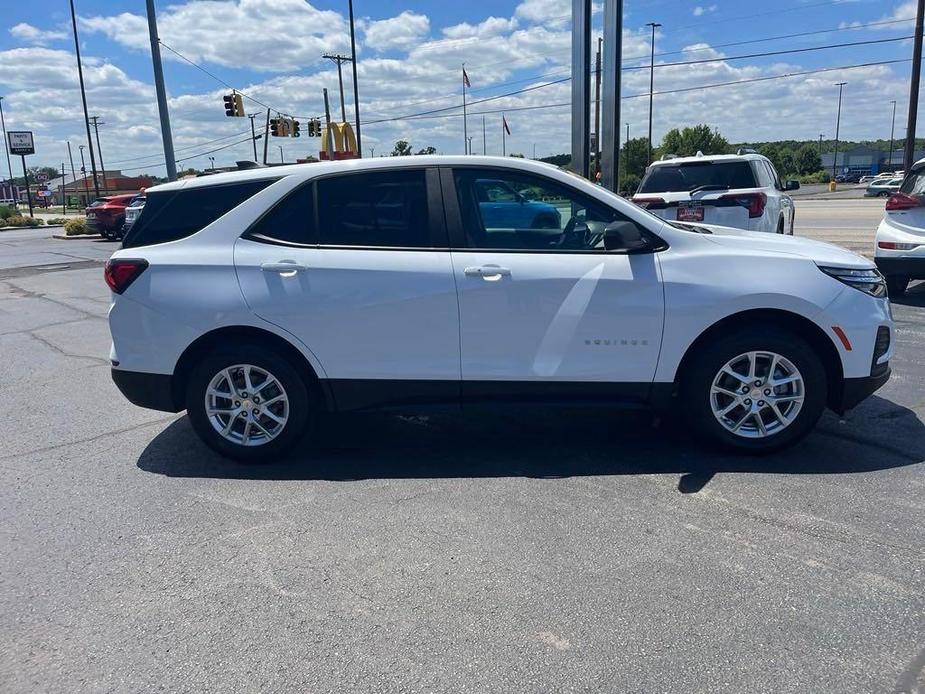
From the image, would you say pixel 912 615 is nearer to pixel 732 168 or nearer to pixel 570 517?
pixel 570 517

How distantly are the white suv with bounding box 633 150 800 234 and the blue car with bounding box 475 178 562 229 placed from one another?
5487 millimetres

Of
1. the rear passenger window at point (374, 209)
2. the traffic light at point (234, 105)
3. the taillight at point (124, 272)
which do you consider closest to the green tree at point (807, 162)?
the traffic light at point (234, 105)

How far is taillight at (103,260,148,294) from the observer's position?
4531mm

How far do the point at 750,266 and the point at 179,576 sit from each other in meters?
3.51

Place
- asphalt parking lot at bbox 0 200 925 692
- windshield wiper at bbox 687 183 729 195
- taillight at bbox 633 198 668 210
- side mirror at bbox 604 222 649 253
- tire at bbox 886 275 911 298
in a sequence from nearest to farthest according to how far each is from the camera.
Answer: asphalt parking lot at bbox 0 200 925 692
side mirror at bbox 604 222 649 253
tire at bbox 886 275 911 298
windshield wiper at bbox 687 183 729 195
taillight at bbox 633 198 668 210

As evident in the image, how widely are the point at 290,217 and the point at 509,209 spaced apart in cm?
136

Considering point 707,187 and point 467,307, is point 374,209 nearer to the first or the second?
point 467,307

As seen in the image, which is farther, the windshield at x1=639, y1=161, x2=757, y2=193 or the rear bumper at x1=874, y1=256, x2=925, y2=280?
the windshield at x1=639, y1=161, x2=757, y2=193

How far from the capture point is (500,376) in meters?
4.45

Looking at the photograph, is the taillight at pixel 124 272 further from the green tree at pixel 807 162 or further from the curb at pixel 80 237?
the green tree at pixel 807 162

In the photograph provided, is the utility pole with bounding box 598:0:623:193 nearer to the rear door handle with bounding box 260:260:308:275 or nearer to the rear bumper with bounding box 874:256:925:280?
the rear bumper with bounding box 874:256:925:280

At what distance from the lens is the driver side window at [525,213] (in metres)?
4.44

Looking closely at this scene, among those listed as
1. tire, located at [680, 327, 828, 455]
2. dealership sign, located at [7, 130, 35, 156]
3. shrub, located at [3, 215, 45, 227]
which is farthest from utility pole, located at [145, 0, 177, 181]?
dealership sign, located at [7, 130, 35, 156]

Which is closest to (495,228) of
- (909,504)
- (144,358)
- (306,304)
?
(306,304)
